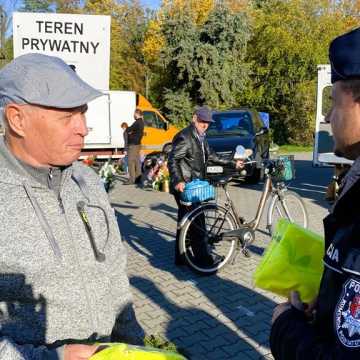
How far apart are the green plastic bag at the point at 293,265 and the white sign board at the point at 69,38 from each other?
2.21 metres

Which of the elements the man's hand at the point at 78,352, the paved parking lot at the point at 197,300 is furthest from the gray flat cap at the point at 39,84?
the paved parking lot at the point at 197,300

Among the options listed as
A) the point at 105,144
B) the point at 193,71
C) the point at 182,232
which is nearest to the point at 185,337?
the point at 182,232

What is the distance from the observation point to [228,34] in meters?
29.9

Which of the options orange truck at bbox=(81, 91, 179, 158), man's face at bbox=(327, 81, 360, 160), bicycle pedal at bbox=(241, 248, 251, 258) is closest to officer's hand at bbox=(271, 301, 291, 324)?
man's face at bbox=(327, 81, 360, 160)

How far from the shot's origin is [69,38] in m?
3.54

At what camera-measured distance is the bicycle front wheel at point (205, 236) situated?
17.6 feet

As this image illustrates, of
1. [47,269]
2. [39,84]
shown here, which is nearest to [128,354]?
[47,269]

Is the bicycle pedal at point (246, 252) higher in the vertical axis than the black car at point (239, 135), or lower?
lower

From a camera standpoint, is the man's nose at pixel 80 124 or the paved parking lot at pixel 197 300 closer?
the man's nose at pixel 80 124

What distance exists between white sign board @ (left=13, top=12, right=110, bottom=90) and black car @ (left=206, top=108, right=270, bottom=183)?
26.5 ft

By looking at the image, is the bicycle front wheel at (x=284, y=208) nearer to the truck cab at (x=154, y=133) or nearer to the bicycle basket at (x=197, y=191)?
the bicycle basket at (x=197, y=191)

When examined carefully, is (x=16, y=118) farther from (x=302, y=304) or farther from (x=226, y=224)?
(x=226, y=224)

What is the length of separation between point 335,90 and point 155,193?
10145 millimetres

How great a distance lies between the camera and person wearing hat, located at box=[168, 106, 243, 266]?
545cm
